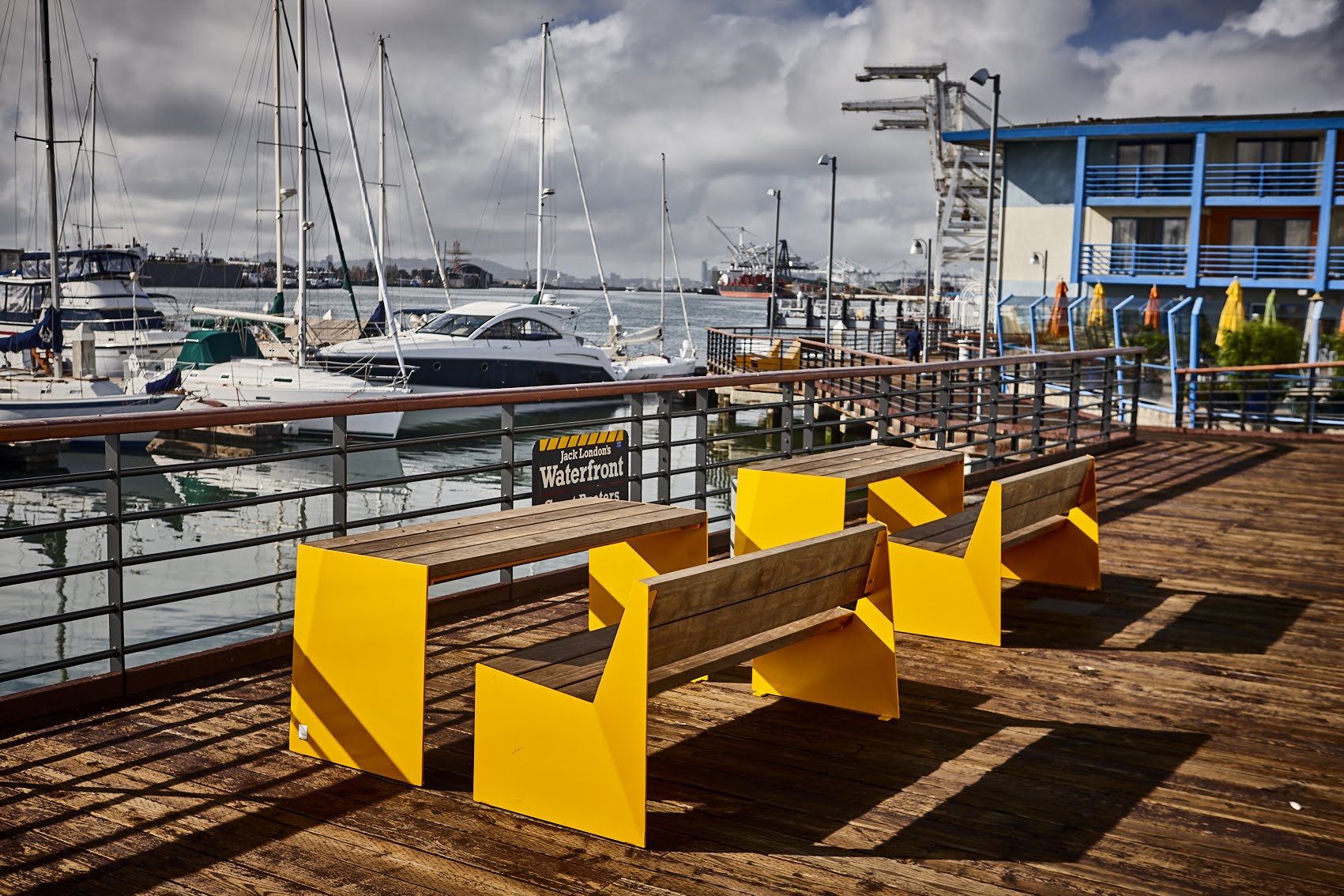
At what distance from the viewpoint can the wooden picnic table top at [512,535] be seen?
3861 mm

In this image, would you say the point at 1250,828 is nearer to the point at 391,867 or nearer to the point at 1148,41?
the point at 391,867

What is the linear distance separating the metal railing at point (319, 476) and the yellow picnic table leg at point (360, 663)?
1.66ft

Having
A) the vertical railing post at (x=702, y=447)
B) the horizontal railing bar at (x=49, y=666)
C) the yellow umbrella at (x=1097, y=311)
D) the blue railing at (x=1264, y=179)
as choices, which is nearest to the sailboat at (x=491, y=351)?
the yellow umbrella at (x=1097, y=311)

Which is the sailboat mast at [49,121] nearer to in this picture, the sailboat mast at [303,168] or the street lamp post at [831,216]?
the sailboat mast at [303,168]

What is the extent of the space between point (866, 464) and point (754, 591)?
269cm

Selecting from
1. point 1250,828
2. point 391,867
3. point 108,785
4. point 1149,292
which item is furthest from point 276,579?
point 1149,292

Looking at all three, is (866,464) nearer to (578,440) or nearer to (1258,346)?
(578,440)

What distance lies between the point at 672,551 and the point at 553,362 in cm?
2981

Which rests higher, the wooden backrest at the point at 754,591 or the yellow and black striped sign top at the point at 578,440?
the yellow and black striped sign top at the point at 578,440

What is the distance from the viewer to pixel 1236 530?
872 cm

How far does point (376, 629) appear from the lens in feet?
12.5

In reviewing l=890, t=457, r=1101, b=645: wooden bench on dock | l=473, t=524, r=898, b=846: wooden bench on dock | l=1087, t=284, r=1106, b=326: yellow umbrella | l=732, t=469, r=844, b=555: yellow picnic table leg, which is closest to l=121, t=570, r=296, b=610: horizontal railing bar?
l=473, t=524, r=898, b=846: wooden bench on dock

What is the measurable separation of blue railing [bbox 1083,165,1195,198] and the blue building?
3 cm

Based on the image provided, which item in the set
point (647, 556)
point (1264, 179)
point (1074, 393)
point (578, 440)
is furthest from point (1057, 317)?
point (647, 556)
